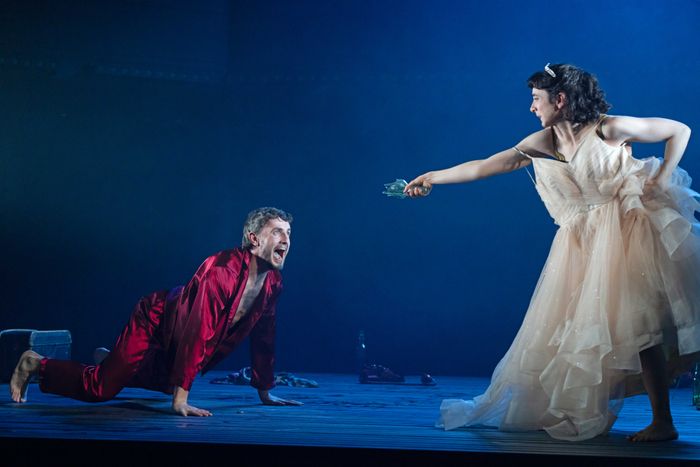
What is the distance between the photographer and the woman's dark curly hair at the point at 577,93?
2.40 meters

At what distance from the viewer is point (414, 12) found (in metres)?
5.79

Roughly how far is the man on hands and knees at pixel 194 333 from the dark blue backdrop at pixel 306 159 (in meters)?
2.71

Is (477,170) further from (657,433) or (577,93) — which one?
(657,433)

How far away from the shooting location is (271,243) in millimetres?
3131

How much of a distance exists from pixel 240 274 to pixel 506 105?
3.52 metres

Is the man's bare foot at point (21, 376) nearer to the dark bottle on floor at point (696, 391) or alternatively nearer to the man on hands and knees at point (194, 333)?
the man on hands and knees at point (194, 333)

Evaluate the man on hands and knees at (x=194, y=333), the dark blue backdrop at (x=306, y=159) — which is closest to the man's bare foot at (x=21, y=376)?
the man on hands and knees at (x=194, y=333)

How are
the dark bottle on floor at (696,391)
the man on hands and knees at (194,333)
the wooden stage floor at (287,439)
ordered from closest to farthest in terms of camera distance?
the wooden stage floor at (287,439), the man on hands and knees at (194,333), the dark bottle on floor at (696,391)

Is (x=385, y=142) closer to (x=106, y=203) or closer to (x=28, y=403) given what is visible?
(x=106, y=203)

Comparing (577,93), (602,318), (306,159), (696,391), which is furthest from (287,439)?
(306,159)

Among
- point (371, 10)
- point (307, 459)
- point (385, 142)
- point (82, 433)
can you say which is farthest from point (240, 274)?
point (371, 10)

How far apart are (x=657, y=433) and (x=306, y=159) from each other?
4.18 m

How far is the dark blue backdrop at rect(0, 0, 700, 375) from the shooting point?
5715mm

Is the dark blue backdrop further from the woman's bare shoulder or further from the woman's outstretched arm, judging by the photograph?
the woman's bare shoulder
